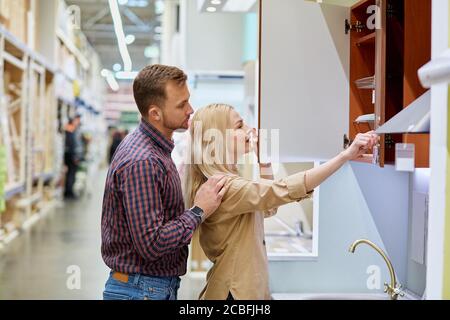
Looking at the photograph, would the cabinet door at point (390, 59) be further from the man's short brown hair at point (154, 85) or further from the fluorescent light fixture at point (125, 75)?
the fluorescent light fixture at point (125, 75)

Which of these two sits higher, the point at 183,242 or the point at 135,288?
the point at 183,242

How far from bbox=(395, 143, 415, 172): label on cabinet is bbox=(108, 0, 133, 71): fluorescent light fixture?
0.98 metres

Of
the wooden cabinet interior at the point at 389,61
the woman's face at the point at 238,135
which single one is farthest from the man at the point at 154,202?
the wooden cabinet interior at the point at 389,61

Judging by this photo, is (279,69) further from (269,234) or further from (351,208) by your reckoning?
(269,234)

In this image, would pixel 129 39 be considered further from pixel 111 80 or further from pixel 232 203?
pixel 232 203

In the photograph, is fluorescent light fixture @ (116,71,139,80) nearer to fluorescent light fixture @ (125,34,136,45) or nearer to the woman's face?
fluorescent light fixture @ (125,34,136,45)

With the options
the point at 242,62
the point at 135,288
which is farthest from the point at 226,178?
the point at 242,62

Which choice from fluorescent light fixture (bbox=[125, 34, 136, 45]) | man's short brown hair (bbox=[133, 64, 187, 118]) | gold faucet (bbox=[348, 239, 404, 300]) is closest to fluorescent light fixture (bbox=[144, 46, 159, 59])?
fluorescent light fixture (bbox=[125, 34, 136, 45])

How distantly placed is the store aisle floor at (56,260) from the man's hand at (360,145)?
3.38ft

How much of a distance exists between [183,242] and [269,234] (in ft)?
2.92

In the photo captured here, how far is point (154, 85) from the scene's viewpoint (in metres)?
1.64

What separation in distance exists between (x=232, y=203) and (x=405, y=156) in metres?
0.53

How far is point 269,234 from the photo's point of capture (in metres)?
2.42

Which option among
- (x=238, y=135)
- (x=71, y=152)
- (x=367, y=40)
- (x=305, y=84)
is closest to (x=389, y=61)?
(x=367, y=40)
